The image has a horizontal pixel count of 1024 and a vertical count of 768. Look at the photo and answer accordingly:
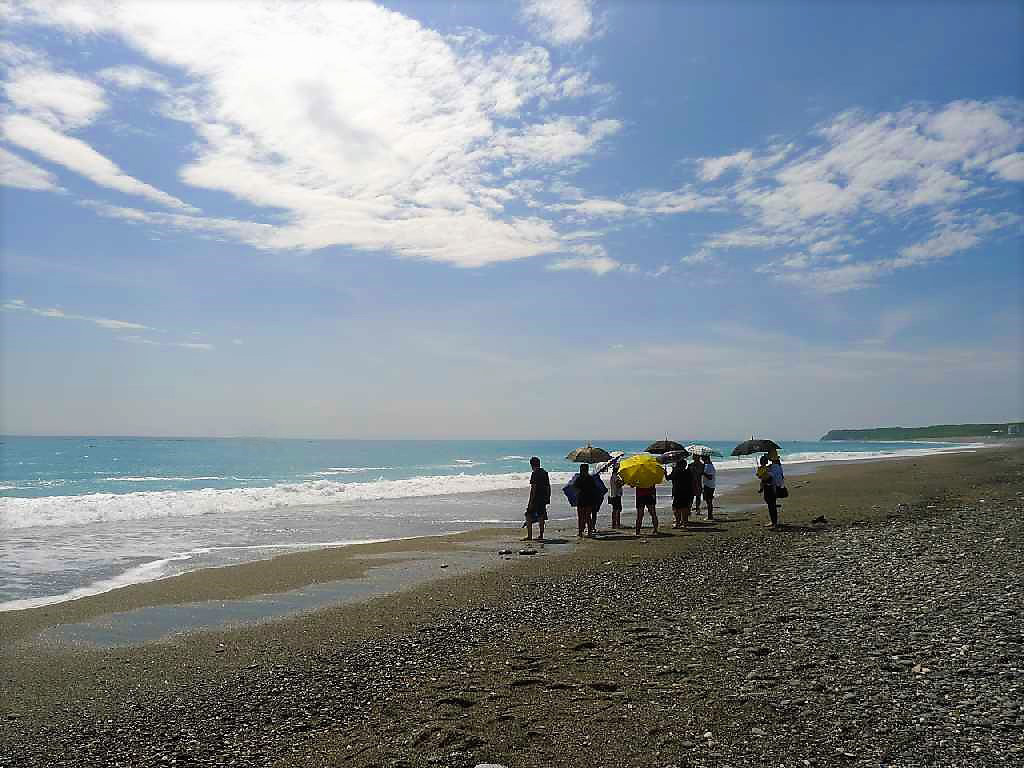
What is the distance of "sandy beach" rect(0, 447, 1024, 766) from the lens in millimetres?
5707

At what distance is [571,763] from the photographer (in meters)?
5.38

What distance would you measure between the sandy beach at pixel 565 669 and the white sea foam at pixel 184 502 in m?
13.3

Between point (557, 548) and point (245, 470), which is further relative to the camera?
point (245, 470)

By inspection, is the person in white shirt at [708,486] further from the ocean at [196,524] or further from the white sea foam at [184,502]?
the white sea foam at [184,502]

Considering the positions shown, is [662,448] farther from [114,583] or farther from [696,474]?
[114,583]

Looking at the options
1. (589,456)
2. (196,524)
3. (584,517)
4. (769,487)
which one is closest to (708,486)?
(769,487)

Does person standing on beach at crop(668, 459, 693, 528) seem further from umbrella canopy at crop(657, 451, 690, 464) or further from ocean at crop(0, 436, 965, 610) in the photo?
ocean at crop(0, 436, 965, 610)

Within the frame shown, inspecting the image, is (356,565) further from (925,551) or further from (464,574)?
(925,551)

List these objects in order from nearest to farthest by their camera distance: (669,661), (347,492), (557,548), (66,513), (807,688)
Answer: (807,688) < (669,661) < (557,548) < (66,513) < (347,492)

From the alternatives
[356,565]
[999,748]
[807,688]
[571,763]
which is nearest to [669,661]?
[807,688]

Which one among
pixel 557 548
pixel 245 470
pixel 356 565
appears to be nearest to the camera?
pixel 356 565

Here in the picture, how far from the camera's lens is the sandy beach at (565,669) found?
5.71 meters

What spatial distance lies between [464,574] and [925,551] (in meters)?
8.36

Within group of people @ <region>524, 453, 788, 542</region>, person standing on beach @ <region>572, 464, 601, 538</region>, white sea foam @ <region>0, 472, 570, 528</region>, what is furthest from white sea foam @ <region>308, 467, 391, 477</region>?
person standing on beach @ <region>572, 464, 601, 538</region>
